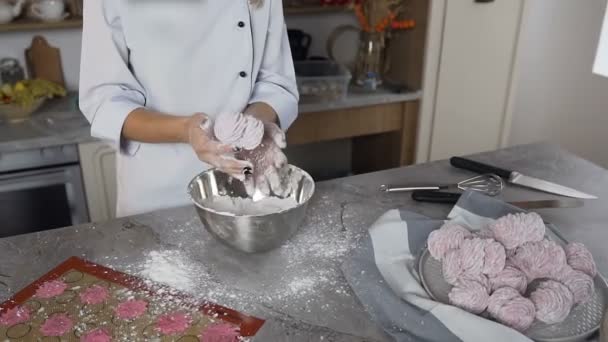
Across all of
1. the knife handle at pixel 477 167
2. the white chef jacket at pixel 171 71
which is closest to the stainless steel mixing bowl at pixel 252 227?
the white chef jacket at pixel 171 71

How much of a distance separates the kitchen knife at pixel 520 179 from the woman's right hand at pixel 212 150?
538mm

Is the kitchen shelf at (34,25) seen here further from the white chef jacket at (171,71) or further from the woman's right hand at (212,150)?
the woman's right hand at (212,150)

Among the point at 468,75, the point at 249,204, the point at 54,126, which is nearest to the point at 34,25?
the point at 54,126

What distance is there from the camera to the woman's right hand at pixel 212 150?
0.82 meters

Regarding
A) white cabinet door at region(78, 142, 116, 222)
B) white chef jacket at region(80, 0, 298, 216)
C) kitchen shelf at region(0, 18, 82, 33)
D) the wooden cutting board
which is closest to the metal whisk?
white chef jacket at region(80, 0, 298, 216)

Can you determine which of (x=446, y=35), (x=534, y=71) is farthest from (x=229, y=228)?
(x=534, y=71)

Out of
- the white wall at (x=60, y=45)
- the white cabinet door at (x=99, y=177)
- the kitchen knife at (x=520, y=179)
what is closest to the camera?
the kitchen knife at (x=520, y=179)

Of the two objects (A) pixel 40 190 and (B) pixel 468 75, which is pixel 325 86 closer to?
(B) pixel 468 75

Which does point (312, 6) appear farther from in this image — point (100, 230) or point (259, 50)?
point (100, 230)

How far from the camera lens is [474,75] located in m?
2.18

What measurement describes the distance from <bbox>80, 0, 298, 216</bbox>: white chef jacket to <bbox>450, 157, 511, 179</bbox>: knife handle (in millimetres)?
379

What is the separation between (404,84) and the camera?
221 cm

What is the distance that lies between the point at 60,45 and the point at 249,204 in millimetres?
1422

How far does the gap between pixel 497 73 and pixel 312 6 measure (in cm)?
82
